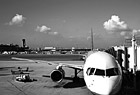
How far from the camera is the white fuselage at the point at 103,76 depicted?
9.25m

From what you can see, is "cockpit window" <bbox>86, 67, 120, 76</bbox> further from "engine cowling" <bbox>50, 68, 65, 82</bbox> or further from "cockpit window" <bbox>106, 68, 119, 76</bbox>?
"engine cowling" <bbox>50, 68, 65, 82</bbox>

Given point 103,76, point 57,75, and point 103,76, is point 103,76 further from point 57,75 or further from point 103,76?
point 57,75

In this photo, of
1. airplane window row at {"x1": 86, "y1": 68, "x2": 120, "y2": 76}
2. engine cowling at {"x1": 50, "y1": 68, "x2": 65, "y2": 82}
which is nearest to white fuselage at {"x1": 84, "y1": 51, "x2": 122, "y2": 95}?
airplane window row at {"x1": 86, "y1": 68, "x2": 120, "y2": 76}

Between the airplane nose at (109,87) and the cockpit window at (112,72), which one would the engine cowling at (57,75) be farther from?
the airplane nose at (109,87)

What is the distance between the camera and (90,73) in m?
10.4

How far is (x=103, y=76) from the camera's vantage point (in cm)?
Result: 970

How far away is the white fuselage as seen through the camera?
30.3 ft

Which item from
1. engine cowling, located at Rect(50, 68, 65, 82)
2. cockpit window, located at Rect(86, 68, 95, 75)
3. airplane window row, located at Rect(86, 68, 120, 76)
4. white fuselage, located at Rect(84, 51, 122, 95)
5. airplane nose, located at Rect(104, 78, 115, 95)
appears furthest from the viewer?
engine cowling, located at Rect(50, 68, 65, 82)

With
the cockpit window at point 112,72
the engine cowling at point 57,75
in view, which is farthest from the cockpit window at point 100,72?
the engine cowling at point 57,75

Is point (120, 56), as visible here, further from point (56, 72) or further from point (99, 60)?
point (99, 60)

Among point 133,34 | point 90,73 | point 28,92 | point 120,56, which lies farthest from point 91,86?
point 120,56

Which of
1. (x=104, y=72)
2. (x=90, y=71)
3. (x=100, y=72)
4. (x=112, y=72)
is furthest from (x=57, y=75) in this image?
(x=112, y=72)

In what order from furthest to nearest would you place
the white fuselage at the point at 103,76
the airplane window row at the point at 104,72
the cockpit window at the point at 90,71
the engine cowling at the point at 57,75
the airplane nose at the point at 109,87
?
the engine cowling at the point at 57,75 → the cockpit window at the point at 90,71 → the airplane window row at the point at 104,72 → the white fuselage at the point at 103,76 → the airplane nose at the point at 109,87

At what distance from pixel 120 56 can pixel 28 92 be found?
1116cm
